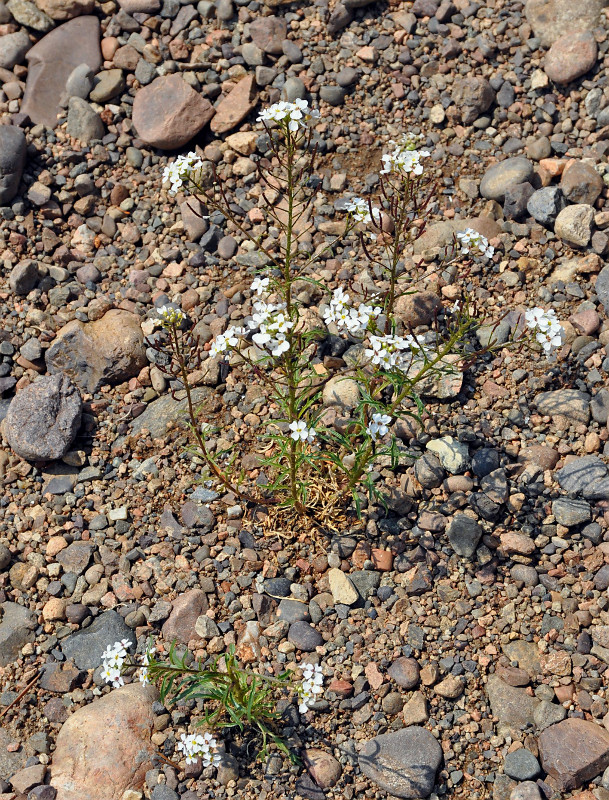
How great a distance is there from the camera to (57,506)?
5.55 m

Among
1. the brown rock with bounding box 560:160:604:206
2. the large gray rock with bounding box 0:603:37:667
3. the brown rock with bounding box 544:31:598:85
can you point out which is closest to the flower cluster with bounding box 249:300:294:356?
the large gray rock with bounding box 0:603:37:667

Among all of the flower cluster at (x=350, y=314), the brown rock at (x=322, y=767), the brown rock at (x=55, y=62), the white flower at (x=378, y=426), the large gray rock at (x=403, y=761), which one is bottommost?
the large gray rock at (x=403, y=761)

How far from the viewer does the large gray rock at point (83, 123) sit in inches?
281

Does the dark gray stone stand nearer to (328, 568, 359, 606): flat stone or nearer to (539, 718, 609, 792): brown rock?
(328, 568, 359, 606): flat stone

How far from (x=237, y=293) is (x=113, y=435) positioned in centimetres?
151

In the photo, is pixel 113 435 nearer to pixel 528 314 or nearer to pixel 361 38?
pixel 528 314

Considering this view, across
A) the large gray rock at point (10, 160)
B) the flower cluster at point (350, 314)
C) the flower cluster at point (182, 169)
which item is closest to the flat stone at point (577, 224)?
the flower cluster at point (350, 314)

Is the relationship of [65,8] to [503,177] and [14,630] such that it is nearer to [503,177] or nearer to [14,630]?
[503,177]

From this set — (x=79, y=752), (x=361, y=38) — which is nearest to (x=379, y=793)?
(x=79, y=752)

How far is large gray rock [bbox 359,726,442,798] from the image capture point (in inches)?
169

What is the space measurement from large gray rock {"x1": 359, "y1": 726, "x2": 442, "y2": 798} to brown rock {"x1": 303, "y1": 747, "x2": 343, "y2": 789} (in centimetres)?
16

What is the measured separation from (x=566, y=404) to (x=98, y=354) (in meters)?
3.57

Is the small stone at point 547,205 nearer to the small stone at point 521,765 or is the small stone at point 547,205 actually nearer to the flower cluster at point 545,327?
the flower cluster at point 545,327

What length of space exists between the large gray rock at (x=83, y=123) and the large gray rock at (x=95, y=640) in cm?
450
